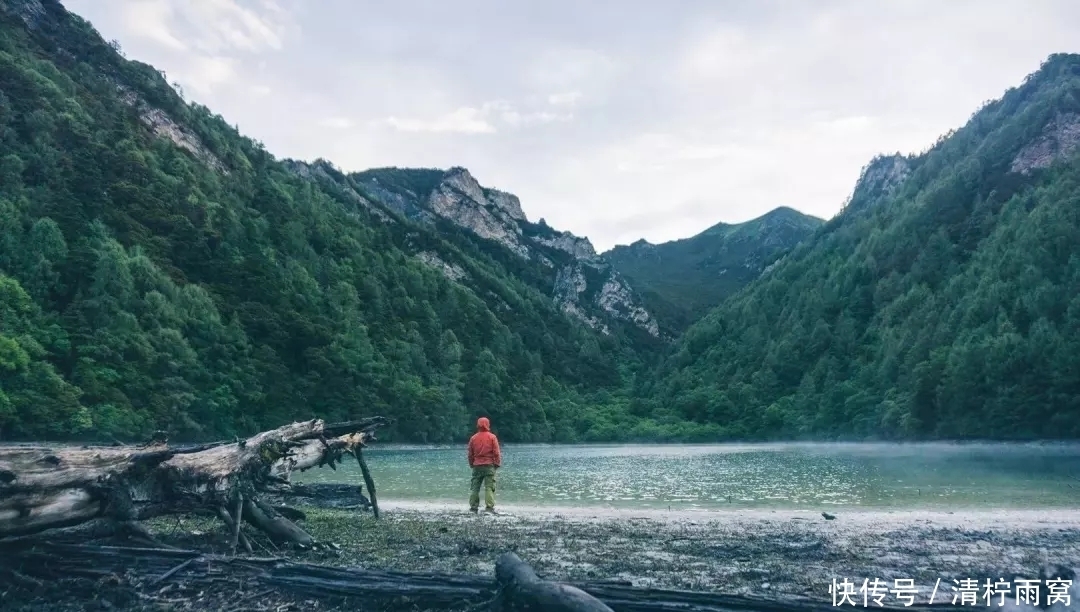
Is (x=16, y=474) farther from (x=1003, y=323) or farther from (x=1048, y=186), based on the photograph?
(x=1048, y=186)

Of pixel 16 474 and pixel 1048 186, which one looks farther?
pixel 1048 186

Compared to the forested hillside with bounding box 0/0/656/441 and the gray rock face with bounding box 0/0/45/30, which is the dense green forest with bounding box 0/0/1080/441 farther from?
the gray rock face with bounding box 0/0/45/30

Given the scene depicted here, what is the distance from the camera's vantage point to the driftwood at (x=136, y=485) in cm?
849

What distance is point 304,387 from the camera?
8625 centimetres

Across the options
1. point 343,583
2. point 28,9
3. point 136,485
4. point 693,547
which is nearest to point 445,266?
point 28,9

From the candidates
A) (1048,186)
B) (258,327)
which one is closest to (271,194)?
(258,327)

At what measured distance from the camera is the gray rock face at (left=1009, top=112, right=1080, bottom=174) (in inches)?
5404

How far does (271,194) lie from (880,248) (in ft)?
415

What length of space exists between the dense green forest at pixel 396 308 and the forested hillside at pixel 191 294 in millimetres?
331

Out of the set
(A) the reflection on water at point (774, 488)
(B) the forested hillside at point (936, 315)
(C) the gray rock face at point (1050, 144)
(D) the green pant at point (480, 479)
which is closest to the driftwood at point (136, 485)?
(D) the green pant at point (480, 479)

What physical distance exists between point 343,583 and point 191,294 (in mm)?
82954

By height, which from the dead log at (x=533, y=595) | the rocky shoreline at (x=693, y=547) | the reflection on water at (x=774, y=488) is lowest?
the reflection on water at (x=774, y=488)

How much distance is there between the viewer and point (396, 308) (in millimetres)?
128375

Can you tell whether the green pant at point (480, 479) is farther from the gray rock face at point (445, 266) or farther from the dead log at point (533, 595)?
the gray rock face at point (445, 266)
